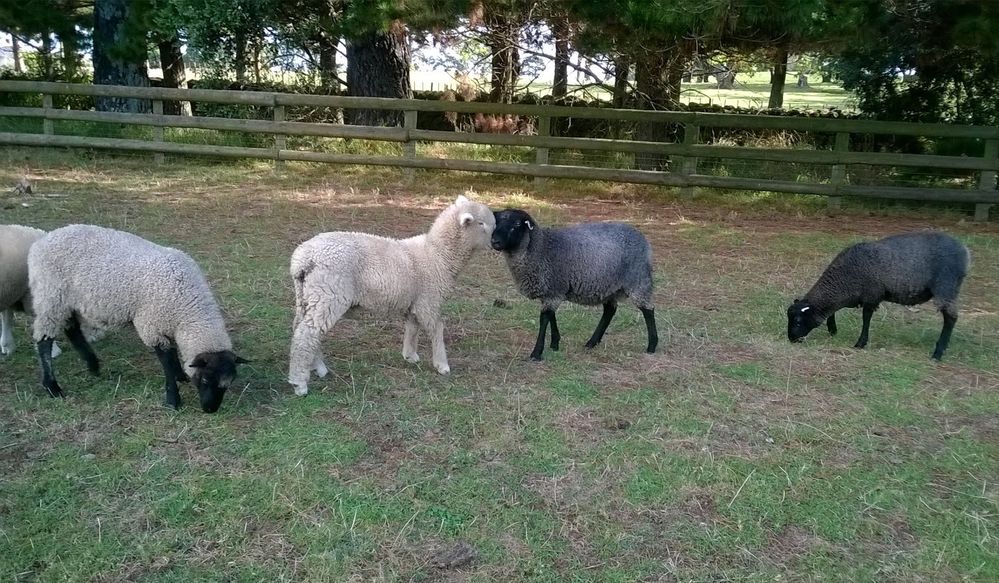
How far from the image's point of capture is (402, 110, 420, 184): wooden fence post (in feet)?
43.5

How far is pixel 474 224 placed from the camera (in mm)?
5602

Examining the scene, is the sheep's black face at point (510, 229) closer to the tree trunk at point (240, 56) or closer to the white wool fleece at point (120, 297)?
the white wool fleece at point (120, 297)

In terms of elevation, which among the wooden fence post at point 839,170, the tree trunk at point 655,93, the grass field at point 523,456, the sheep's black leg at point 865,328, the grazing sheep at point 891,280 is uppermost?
the tree trunk at point 655,93

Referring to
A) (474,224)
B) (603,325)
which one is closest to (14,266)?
(474,224)

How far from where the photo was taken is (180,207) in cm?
1046

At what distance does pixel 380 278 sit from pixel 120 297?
158 cm

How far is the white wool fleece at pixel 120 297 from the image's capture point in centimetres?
461

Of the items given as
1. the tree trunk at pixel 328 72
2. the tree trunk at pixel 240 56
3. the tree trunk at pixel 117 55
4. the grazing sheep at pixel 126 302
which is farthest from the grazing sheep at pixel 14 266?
A: the tree trunk at pixel 328 72

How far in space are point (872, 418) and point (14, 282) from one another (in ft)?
18.6

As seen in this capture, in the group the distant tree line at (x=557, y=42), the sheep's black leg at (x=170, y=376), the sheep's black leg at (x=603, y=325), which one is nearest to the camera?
the sheep's black leg at (x=170, y=376)

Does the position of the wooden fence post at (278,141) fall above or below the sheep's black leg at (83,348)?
above

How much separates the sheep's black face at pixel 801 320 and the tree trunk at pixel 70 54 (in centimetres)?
1700

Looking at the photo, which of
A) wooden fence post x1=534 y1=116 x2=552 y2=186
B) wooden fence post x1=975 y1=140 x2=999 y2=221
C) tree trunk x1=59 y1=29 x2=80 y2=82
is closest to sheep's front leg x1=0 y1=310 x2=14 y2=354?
wooden fence post x1=534 y1=116 x2=552 y2=186

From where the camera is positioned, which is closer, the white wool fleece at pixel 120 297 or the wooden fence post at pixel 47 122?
the white wool fleece at pixel 120 297
